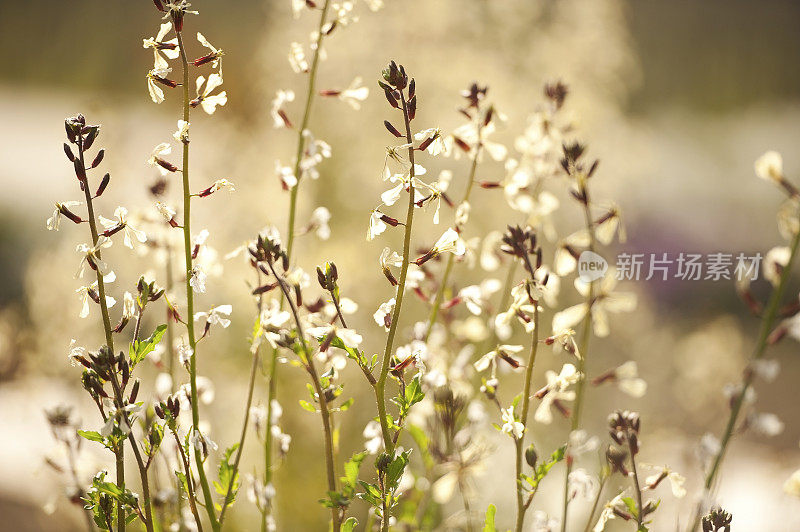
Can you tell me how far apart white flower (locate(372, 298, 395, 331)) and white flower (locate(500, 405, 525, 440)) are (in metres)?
0.08

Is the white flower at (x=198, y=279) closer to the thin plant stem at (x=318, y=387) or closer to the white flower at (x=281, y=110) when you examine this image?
the thin plant stem at (x=318, y=387)

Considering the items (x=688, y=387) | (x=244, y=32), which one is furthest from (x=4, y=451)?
(x=688, y=387)

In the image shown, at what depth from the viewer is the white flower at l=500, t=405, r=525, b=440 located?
0.37 meters

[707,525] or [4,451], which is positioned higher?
[4,451]

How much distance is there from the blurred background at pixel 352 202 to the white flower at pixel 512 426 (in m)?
0.27

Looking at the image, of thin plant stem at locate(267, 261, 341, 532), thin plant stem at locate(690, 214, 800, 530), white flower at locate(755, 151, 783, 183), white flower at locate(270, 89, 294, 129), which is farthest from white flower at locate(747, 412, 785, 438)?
white flower at locate(270, 89, 294, 129)

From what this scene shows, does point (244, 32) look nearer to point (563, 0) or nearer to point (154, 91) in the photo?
point (563, 0)

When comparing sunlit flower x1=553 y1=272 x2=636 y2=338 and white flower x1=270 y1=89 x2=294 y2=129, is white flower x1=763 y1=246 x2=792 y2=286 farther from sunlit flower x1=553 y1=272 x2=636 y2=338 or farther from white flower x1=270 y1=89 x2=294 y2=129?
white flower x1=270 y1=89 x2=294 y2=129

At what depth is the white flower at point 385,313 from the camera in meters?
0.36

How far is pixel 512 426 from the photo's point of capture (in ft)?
1.23

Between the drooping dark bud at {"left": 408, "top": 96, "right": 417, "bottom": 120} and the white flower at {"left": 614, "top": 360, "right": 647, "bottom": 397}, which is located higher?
the drooping dark bud at {"left": 408, "top": 96, "right": 417, "bottom": 120}

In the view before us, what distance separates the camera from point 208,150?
1140 millimetres

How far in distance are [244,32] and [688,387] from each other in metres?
1.02

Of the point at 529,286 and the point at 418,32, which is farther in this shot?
the point at 418,32
